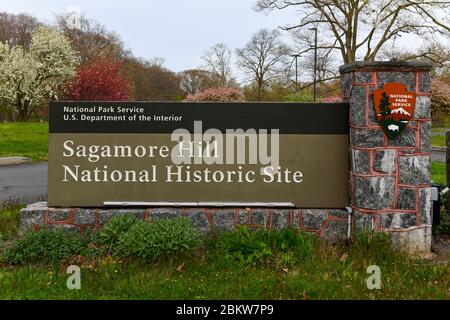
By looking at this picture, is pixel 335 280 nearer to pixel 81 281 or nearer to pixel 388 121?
pixel 388 121

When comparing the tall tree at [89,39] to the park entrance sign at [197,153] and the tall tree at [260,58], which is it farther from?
the park entrance sign at [197,153]

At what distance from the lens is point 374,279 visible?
3.92 m

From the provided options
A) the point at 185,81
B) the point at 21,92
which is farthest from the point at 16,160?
the point at 185,81

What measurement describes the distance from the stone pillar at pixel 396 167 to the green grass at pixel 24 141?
13.4 meters

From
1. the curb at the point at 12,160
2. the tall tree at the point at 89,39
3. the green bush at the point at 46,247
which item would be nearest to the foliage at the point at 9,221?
the green bush at the point at 46,247

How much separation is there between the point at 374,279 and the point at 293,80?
24.6m

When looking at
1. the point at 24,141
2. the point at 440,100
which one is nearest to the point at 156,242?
the point at 24,141

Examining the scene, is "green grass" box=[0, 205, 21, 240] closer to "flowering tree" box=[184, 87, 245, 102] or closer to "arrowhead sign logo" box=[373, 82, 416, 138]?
"arrowhead sign logo" box=[373, 82, 416, 138]

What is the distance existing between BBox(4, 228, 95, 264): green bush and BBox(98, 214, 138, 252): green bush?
15 cm

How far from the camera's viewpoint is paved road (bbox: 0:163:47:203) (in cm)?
850

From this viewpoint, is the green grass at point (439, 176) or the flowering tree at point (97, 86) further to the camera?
the flowering tree at point (97, 86)

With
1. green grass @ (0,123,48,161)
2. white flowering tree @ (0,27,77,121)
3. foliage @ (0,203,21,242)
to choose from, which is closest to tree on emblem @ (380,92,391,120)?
foliage @ (0,203,21,242)

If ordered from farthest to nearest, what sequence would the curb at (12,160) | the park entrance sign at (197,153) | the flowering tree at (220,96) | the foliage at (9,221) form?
the flowering tree at (220,96)
the curb at (12,160)
the foliage at (9,221)
the park entrance sign at (197,153)

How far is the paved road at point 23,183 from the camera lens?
8500 millimetres
